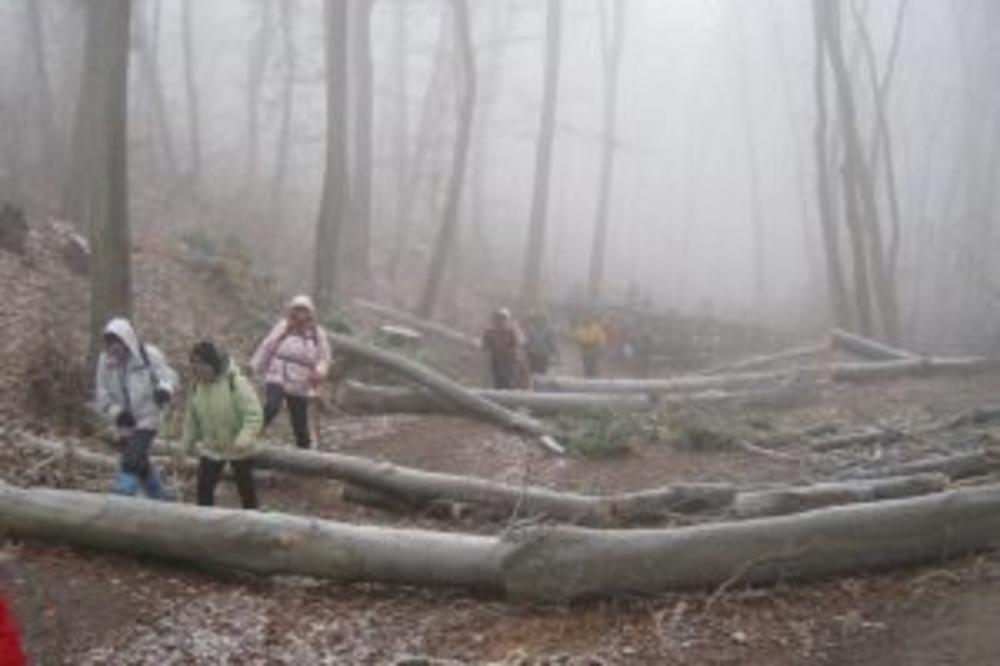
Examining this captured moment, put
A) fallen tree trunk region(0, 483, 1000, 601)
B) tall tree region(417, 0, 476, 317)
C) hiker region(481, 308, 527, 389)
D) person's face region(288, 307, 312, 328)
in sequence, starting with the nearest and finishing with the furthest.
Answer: fallen tree trunk region(0, 483, 1000, 601) → person's face region(288, 307, 312, 328) → hiker region(481, 308, 527, 389) → tall tree region(417, 0, 476, 317)

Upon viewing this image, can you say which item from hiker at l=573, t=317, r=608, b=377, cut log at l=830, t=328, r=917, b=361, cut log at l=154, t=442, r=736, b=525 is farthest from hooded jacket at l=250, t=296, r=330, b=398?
cut log at l=830, t=328, r=917, b=361

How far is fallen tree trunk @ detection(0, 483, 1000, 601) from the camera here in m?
8.52

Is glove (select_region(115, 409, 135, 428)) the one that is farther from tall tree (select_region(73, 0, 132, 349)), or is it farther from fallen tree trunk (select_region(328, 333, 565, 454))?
fallen tree trunk (select_region(328, 333, 565, 454))

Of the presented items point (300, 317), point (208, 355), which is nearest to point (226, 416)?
point (208, 355)

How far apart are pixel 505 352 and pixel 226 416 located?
8701mm

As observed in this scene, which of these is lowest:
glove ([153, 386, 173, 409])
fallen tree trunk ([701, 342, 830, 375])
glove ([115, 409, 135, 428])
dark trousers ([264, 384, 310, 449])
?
fallen tree trunk ([701, 342, 830, 375])

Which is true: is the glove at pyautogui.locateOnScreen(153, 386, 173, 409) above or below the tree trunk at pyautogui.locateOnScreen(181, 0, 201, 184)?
below

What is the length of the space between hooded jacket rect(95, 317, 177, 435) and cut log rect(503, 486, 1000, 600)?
150 inches

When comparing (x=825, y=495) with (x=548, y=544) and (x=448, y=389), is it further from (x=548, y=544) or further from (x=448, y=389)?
(x=448, y=389)

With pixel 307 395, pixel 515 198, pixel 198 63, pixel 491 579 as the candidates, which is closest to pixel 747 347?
pixel 307 395

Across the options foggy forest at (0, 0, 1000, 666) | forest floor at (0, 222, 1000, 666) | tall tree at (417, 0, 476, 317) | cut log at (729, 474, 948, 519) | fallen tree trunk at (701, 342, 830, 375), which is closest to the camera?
forest floor at (0, 222, 1000, 666)

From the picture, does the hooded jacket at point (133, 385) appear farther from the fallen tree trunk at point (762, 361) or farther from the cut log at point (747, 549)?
the fallen tree trunk at point (762, 361)

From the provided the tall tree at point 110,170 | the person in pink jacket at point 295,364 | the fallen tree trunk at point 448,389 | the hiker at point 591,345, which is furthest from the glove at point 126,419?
the hiker at point 591,345

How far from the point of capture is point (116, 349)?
1066 centimetres
